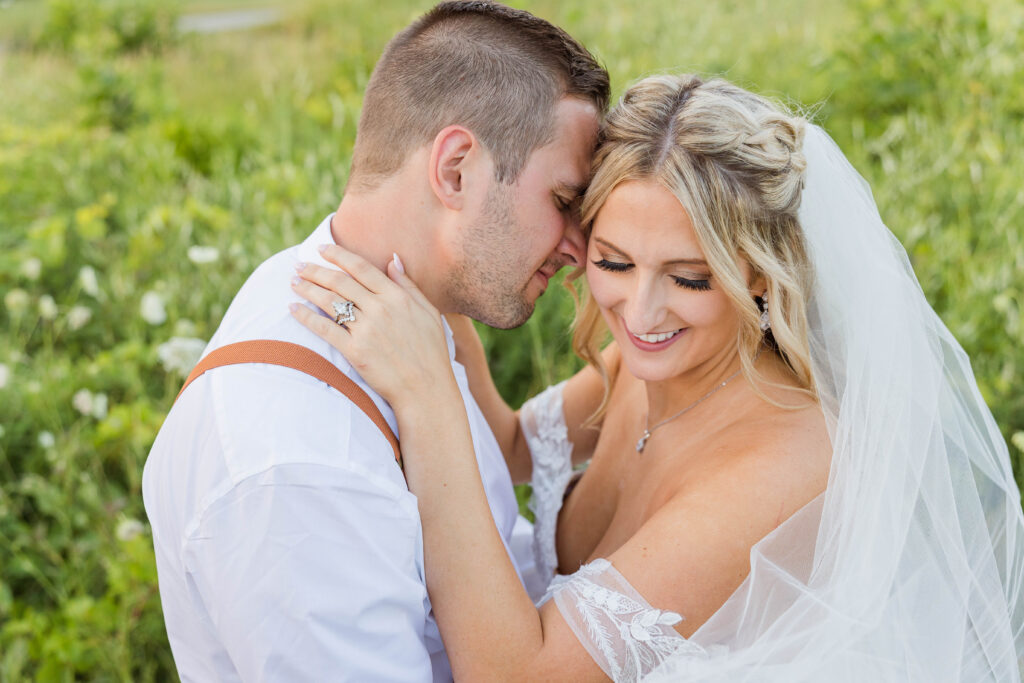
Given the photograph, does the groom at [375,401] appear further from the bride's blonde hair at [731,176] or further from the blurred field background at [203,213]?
the blurred field background at [203,213]

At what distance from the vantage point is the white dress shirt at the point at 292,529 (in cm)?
165

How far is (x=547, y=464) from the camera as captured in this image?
300cm

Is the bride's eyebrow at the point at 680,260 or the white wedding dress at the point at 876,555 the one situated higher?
the bride's eyebrow at the point at 680,260

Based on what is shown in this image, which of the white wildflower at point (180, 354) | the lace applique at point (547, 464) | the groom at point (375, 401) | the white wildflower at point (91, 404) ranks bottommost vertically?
the white wildflower at point (91, 404)

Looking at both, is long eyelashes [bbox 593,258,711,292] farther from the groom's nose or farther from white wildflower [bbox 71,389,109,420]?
white wildflower [bbox 71,389,109,420]

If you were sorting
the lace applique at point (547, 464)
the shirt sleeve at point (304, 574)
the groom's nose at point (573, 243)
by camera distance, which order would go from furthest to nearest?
1. the lace applique at point (547, 464)
2. the groom's nose at point (573, 243)
3. the shirt sleeve at point (304, 574)

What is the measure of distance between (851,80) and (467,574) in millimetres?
6224

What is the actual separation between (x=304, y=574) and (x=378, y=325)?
0.57 meters

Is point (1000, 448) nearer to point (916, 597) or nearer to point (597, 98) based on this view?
point (916, 597)

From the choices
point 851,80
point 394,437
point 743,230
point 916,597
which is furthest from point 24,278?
point 851,80

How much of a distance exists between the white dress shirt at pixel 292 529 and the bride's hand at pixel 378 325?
64 millimetres

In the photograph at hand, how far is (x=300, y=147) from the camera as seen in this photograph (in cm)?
600

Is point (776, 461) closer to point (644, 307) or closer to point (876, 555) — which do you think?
point (876, 555)

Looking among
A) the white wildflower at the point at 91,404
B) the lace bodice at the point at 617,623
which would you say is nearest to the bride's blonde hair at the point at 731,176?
the lace bodice at the point at 617,623
